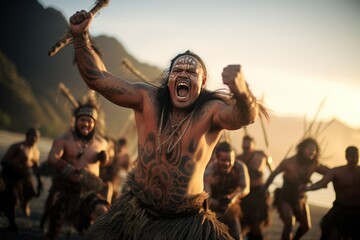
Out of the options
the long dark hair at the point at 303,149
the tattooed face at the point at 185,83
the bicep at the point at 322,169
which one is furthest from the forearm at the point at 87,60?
the long dark hair at the point at 303,149

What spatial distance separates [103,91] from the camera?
2703mm

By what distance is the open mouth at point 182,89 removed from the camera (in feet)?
9.00

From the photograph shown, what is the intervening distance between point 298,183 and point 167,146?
5.17m

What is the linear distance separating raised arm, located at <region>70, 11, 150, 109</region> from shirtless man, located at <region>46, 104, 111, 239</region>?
2.32 metres

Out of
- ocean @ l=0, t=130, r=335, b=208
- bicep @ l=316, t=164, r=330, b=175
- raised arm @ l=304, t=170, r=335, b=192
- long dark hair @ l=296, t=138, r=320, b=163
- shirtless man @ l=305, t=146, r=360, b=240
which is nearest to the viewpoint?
shirtless man @ l=305, t=146, r=360, b=240

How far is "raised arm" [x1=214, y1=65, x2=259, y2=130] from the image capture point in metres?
2.06

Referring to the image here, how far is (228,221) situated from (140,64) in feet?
301

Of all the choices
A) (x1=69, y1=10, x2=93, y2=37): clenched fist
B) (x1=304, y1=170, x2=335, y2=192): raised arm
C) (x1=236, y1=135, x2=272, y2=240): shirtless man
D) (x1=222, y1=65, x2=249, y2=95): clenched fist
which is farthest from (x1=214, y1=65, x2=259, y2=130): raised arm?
(x1=236, y1=135, x2=272, y2=240): shirtless man

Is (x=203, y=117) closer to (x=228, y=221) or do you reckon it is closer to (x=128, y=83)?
(x=128, y=83)

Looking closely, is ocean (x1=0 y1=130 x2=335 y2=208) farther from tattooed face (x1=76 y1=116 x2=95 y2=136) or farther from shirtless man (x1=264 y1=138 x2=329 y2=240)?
tattooed face (x1=76 y1=116 x2=95 y2=136)

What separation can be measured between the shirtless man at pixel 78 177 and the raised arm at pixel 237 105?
272 centimetres

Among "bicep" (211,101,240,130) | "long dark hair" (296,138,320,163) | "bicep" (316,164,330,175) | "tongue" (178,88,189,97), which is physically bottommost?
"bicep" (316,164,330,175)

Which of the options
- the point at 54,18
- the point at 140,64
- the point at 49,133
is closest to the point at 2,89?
the point at 49,133

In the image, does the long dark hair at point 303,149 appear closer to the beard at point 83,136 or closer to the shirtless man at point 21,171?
the beard at point 83,136
